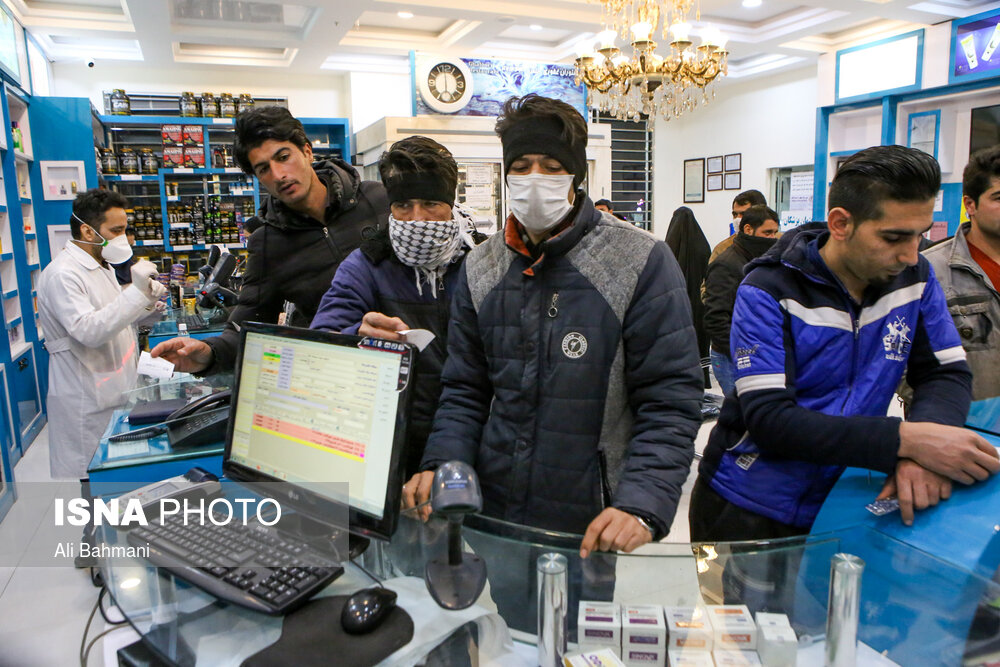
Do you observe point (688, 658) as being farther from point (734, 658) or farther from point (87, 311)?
point (87, 311)

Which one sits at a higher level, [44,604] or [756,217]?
[756,217]

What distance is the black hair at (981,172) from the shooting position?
1993 millimetres

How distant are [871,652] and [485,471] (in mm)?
778

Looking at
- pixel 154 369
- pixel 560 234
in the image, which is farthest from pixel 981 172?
pixel 154 369

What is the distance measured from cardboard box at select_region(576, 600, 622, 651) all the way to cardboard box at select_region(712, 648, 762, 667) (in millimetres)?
143

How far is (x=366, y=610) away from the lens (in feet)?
3.28

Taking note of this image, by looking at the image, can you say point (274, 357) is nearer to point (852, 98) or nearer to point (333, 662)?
point (333, 662)

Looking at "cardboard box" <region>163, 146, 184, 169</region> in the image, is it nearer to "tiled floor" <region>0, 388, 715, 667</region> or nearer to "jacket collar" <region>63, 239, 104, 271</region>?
"jacket collar" <region>63, 239, 104, 271</region>

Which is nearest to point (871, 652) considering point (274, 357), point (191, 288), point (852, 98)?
point (274, 357)

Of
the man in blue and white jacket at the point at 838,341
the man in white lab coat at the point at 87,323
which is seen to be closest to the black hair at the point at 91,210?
the man in white lab coat at the point at 87,323

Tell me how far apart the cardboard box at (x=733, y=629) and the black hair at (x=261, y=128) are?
67.5 inches

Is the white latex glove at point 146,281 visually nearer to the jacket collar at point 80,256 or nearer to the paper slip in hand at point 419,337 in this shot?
the jacket collar at point 80,256

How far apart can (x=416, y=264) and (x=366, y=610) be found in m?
0.93

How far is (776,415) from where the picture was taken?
1.39m
